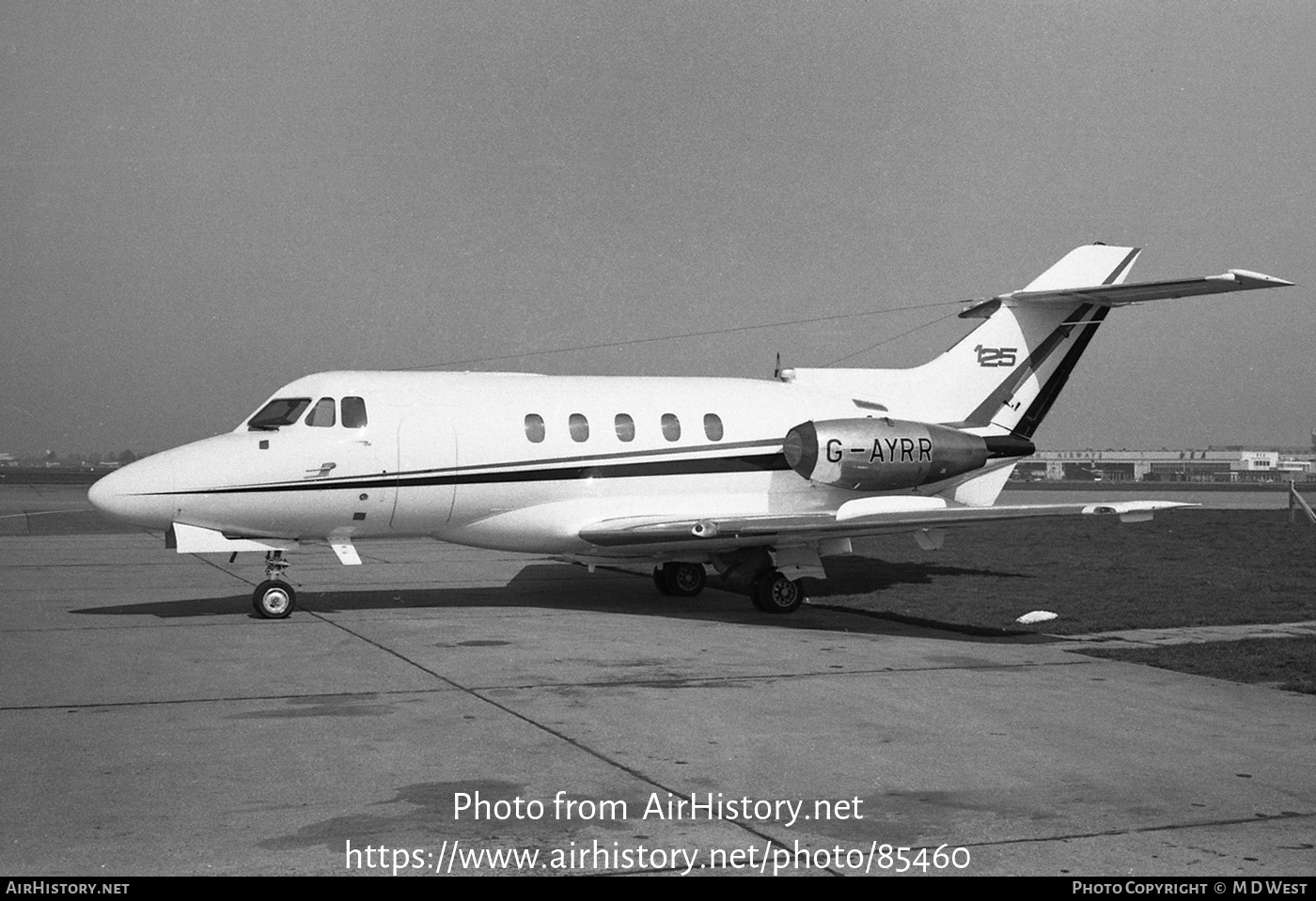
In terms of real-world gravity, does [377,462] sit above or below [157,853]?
above

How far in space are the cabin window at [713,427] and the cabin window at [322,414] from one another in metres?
5.02

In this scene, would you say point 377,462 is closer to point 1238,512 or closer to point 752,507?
point 752,507

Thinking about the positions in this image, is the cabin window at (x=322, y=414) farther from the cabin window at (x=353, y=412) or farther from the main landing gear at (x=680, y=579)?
the main landing gear at (x=680, y=579)

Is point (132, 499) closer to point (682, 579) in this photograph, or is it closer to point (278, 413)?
point (278, 413)

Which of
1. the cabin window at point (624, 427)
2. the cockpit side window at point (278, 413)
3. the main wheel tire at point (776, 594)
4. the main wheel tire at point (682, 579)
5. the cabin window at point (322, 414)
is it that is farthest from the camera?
the main wheel tire at point (682, 579)

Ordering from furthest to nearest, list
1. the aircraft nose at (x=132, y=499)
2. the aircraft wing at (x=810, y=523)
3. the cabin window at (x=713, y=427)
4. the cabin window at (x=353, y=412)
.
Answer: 1. the cabin window at (x=713, y=427)
2. the cabin window at (x=353, y=412)
3. the aircraft wing at (x=810, y=523)
4. the aircraft nose at (x=132, y=499)

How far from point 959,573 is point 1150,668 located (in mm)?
9331

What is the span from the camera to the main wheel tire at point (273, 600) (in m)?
14.8

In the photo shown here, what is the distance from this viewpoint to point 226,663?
11.8 metres

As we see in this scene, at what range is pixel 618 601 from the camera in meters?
17.8

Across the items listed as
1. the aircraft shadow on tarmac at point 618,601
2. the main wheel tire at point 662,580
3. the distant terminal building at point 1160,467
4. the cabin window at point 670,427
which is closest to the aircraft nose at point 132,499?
the aircraft shadow on tarmac at point 618,601

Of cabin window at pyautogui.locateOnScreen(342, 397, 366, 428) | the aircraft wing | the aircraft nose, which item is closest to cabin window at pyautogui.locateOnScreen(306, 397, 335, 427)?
cabin window at pyautogui.locateOnScreen(342, 397, 366, 428)

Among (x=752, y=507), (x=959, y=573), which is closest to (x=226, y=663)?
(x=752, y=507)

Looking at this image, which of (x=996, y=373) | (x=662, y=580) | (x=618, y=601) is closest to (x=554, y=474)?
(x=618, y=601)
